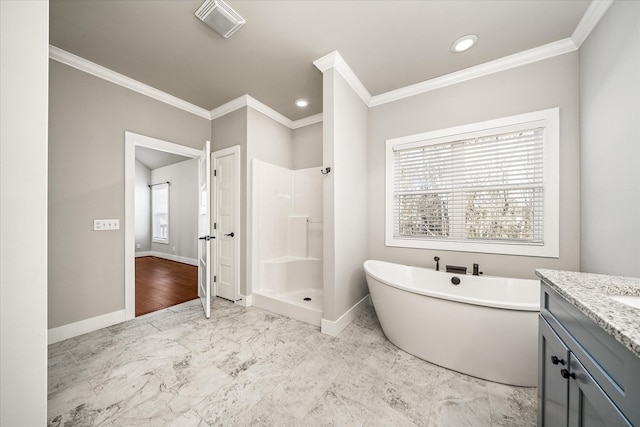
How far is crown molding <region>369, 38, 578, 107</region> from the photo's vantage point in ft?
6.59

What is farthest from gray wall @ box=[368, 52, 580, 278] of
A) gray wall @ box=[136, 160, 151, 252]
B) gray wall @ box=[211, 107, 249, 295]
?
gray wall @ box=[136, 160, 151, 252]

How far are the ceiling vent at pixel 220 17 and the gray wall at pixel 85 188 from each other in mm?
A: 1534

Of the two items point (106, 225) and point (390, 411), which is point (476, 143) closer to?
point (390, 411)

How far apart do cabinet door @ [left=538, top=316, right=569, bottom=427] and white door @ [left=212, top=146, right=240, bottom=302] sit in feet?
9.39

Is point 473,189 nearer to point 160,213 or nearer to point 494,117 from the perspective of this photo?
point 494,117

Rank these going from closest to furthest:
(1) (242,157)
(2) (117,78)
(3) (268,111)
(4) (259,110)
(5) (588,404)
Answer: (5) (588,404) < (2) (117,78) < (1) (242,157) < (4) (259,110) < (3) (268,111)

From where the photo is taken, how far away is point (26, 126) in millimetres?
889

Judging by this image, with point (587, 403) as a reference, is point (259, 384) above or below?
below

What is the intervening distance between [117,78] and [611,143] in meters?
4.43

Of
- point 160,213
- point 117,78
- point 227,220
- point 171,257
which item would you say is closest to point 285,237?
point 227,220

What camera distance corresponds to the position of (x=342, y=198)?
7.78 ft

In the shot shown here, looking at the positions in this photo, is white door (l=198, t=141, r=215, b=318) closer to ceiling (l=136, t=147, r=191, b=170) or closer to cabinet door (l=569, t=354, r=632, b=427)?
cabinet door (l=569, t=354, r=632, b=427)

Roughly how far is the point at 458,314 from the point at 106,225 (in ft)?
11.1

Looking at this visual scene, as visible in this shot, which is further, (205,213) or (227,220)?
(227,220)
